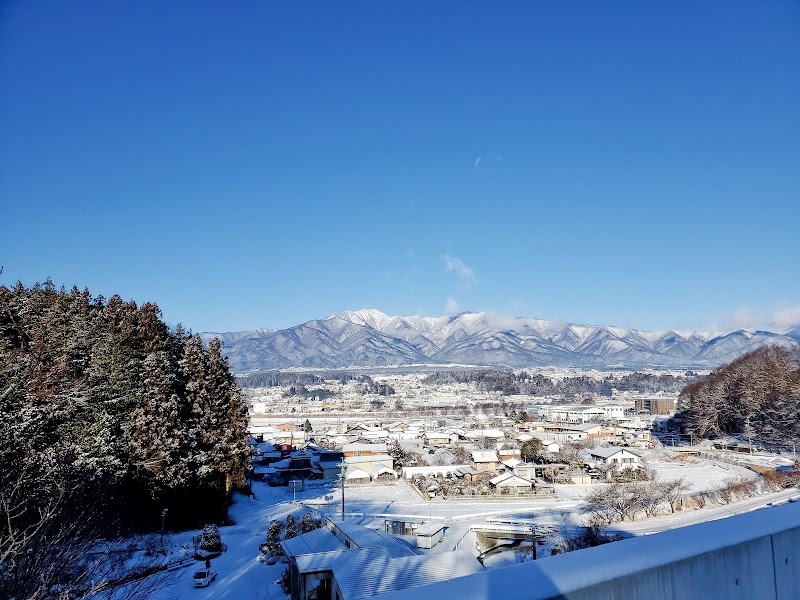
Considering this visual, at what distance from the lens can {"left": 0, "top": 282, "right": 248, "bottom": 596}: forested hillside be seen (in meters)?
10.8

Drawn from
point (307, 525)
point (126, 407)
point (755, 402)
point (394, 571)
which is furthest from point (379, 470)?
point (755, 402)

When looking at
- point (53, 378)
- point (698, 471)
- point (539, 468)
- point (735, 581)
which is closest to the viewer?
point (735, 581)

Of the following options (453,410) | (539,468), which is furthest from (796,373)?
(453,410)

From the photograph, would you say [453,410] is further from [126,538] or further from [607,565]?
[607,565]

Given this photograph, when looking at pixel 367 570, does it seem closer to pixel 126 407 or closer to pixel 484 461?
pixel 126 407

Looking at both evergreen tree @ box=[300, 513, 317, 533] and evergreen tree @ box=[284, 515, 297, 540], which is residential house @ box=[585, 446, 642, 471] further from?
evergreen tree @ box=[284, 515, 297, 540]

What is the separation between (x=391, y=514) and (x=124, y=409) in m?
7.62

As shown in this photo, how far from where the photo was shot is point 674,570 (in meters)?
1.18

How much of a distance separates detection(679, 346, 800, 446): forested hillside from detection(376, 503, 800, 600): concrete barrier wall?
29564mm

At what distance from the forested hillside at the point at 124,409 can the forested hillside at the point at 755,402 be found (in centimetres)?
2487

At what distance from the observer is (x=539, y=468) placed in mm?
24500

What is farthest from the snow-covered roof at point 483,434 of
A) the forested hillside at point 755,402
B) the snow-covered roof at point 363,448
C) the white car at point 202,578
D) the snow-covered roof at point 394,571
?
the snow-covered roof at point 394,571

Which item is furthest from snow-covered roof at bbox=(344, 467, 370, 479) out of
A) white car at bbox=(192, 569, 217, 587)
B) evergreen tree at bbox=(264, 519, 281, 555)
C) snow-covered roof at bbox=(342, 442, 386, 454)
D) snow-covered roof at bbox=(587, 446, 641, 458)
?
white car at bbox=(192, 569, 217, 587)

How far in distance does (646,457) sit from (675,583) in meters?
29.1
